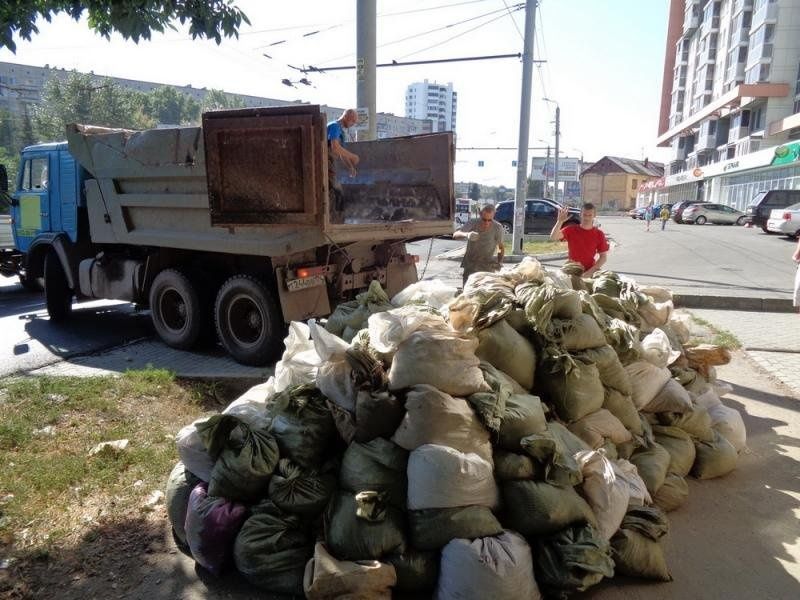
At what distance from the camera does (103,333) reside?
731 centimetres

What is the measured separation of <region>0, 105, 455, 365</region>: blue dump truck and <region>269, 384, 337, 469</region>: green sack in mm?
2472

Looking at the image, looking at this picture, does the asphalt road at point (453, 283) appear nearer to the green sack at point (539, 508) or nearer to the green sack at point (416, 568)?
the green sack at point (416, 568)

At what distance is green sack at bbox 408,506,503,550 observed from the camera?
226 centimetres

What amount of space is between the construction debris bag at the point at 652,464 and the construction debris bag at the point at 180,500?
2.32 m

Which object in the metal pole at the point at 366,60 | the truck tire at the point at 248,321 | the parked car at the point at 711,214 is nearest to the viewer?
the truck tire at the point at 248,321

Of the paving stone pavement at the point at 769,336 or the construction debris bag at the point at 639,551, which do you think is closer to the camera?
the construction debris bag at the point at 639,551

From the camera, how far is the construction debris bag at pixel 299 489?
2484 mm

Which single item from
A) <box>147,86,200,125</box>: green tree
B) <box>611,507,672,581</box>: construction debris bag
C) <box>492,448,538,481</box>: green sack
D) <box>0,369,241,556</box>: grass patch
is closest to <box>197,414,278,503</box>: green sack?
<box>0,369,241,556</box>: grass patch

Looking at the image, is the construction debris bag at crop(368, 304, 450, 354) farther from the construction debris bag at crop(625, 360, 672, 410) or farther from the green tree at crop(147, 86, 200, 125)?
the green tree at crop(147, 86, 200, 125)

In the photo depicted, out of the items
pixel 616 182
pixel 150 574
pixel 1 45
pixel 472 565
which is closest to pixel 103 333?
pixel 1 45

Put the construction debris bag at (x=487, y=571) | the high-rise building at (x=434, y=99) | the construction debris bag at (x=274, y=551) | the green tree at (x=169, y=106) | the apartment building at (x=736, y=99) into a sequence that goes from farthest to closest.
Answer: the high-rise building at (x=434, y=99) < the green tree at (x=169, y=106) < the apartment building at (x=736, y=99) < the construction debris bag at (x=274, y=551) < the construction debris bag at (x=487, y=571)

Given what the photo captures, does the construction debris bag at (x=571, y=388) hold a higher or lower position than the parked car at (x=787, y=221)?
lower

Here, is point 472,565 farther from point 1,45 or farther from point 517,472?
point 1,45

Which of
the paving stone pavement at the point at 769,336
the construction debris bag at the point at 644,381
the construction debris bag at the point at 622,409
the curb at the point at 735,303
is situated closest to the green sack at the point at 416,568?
the construction debris bag at the point at 622,409
